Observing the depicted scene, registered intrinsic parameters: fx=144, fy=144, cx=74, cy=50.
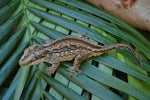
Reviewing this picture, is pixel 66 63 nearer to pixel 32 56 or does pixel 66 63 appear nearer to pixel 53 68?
pixel 53 68

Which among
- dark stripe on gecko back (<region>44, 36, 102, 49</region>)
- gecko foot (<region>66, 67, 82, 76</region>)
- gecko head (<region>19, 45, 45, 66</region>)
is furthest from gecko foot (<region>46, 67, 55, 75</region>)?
dark stripe on gecko back (<region>44, 36, 102, 49</region>)

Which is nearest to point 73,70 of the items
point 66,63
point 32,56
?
point 66,63

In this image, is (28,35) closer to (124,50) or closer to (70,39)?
(70,39)

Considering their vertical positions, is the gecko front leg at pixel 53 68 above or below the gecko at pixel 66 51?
below

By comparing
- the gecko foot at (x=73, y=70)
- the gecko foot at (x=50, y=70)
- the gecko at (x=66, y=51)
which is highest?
the gecko at (x=66, y=51)

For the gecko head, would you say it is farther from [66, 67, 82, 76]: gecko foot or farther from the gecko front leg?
[66, 67, 82, 76]: gecko foot

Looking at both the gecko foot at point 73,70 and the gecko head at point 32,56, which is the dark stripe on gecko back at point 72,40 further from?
the gecko foot at point 73,70

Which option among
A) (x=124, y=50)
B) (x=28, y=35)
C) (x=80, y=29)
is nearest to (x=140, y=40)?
(x=124, y=50)

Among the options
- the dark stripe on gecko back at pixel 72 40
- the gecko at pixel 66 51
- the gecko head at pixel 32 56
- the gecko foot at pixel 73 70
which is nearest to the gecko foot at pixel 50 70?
the gecko at pixel 66 51
